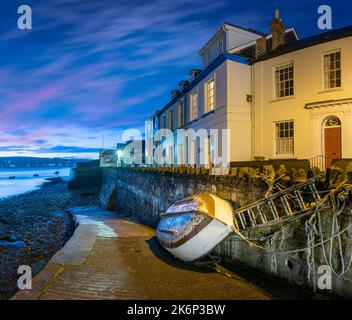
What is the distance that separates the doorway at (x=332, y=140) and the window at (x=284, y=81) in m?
2.49

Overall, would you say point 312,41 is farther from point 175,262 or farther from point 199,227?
point 175,262

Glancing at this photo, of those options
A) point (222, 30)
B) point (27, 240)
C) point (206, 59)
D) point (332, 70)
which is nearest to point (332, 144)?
point (332, 70)

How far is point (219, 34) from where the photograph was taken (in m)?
19.3

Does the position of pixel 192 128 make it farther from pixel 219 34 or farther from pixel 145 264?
pixel 145 264

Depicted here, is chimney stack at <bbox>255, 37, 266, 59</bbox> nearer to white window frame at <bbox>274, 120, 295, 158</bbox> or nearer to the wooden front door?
white window frame at <bbox>274, 120, 295, 158</bbox>

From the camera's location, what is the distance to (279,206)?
679cm

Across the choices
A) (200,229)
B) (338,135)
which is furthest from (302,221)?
(338,135)

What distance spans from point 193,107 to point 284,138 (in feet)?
25.6

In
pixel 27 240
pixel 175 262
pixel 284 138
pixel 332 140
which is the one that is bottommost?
pixel 27 240

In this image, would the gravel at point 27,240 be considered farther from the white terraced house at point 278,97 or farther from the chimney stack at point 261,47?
the chimney stack at point 261,47

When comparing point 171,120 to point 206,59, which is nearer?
point 206,59

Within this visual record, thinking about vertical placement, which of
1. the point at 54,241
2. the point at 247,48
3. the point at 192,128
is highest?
the point at 247,48

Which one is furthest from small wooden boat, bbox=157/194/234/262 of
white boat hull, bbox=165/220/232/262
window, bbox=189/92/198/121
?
window, bbox=189/92/198/121
